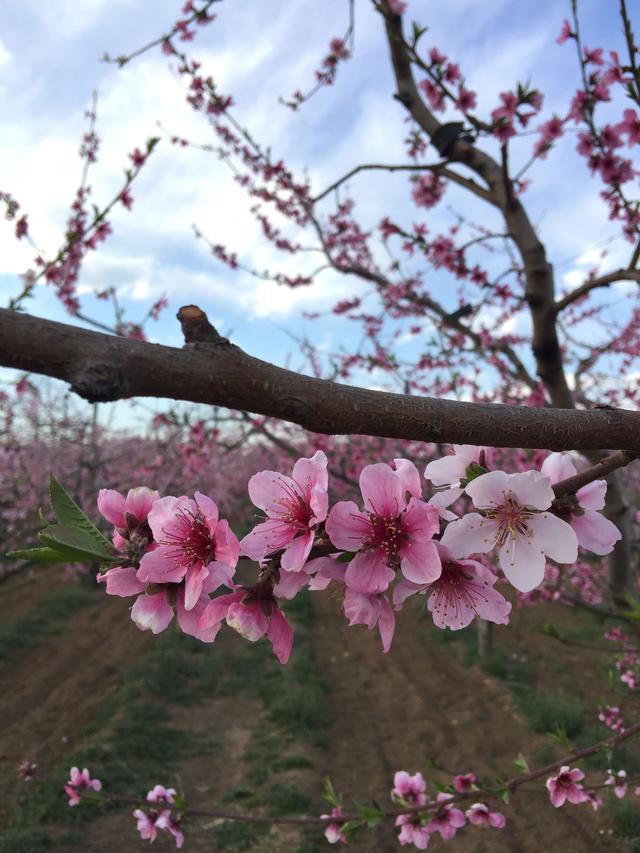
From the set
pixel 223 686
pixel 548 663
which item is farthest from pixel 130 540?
pixel 548 663

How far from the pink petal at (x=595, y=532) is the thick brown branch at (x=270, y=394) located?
0.15 meters

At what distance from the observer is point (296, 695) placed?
6.05 meters

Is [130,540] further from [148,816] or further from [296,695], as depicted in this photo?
[296,695]

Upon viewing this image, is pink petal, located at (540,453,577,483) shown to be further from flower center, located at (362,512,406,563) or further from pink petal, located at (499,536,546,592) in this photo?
flower center, located at (362,512,406,563)

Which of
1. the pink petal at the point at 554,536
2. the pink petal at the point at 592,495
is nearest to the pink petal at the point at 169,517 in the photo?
the pink petal at the point at 554,536

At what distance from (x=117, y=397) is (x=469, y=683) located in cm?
691

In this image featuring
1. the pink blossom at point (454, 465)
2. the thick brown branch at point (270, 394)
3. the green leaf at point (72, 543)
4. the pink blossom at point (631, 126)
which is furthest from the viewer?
the pink blossom at point (631, 126)

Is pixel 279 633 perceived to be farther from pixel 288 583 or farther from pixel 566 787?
pixel 566 787

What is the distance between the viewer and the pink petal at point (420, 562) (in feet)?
2.71

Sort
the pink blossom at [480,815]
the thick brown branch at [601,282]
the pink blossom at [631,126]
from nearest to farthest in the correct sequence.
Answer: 1. the pink blossom at [480,815]
2. the thick brown branch at [601,282]
3. the pink blossom at [631,126]

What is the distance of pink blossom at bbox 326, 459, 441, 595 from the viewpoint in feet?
2.72

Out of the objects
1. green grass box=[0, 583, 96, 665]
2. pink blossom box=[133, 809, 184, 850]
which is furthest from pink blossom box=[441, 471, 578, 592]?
green grass box=[0, 583, 96, 665]

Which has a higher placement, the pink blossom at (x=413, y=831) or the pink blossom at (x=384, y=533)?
the pink blossom at (x=384, y=533)

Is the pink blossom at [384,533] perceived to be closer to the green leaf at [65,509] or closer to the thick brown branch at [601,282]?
the green leaf at [65,509]
